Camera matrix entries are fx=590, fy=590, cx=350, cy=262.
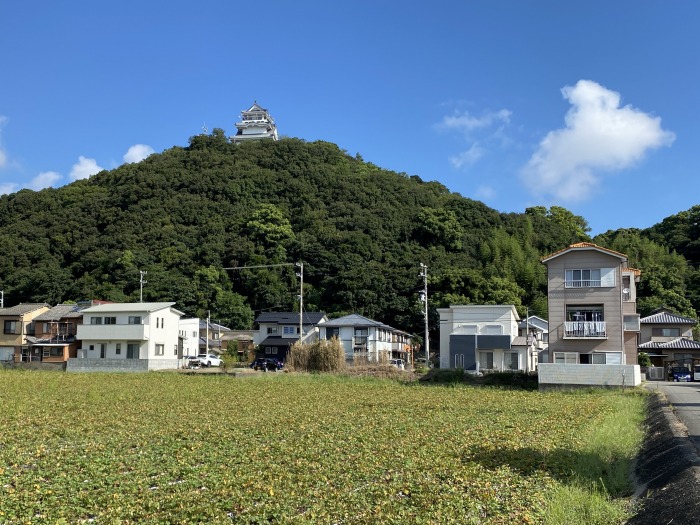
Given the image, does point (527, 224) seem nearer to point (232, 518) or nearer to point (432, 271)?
point (432, 271)

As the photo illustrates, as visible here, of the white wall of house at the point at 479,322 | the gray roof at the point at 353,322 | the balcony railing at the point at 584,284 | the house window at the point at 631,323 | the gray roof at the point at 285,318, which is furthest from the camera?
the gray roof at the point at 285,318

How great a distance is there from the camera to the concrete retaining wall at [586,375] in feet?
79.9

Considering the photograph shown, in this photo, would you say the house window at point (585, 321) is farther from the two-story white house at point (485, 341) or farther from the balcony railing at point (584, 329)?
the two-story white house at point (485, 341)

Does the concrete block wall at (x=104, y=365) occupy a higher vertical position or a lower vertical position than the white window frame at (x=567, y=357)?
lower

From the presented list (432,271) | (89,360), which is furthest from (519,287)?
(89,360)

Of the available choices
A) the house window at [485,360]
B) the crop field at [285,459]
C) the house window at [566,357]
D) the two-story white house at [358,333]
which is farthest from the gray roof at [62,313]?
the house window at [566,357]

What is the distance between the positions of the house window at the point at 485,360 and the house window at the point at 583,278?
12.4 m

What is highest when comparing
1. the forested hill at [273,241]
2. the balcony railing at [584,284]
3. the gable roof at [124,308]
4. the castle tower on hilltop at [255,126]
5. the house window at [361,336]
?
the castle tower on hilltop at [255,126]

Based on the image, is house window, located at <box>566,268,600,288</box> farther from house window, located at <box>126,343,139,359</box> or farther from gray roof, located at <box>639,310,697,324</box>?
house window, located at <box>126,343,139,359</box>

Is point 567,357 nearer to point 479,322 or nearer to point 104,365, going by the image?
point 479,322

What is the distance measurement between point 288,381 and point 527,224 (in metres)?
49.2

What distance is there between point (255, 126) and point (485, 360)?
90.0 m

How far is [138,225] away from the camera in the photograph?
229 feet

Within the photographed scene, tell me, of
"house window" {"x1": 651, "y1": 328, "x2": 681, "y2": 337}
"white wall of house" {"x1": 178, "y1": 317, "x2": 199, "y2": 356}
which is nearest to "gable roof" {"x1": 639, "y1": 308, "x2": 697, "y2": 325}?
"house window" {"x1": 651, "y1": 328, "x2": 681, "y2": 337}
